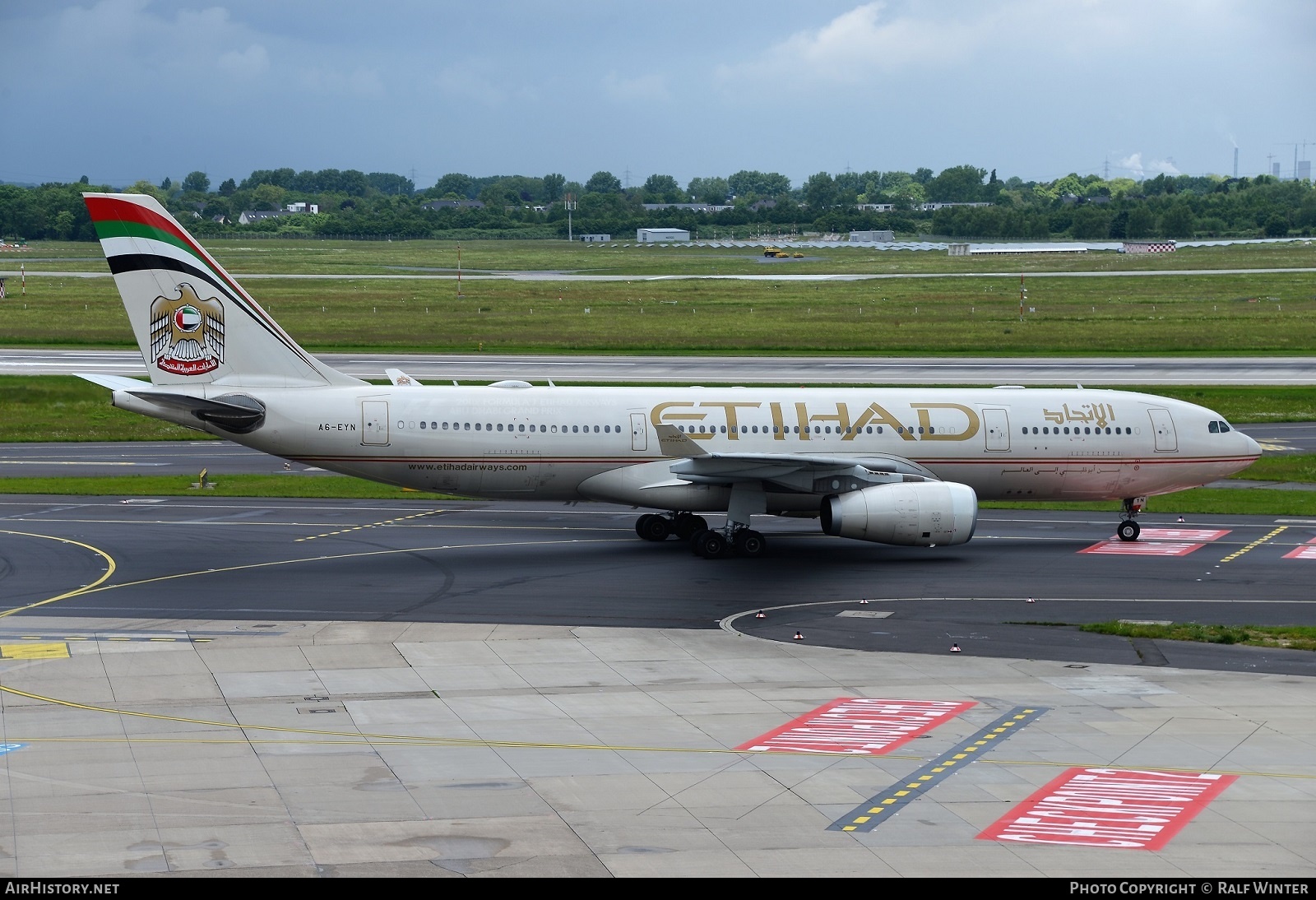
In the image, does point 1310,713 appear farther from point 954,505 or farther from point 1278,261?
point 1278,261

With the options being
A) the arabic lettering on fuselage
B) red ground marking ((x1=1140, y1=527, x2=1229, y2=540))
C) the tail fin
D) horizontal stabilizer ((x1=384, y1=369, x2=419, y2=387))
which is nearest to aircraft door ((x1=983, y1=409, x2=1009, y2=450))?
the arabic lettering on fuselage

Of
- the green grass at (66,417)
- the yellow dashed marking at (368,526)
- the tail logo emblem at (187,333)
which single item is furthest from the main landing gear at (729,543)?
the green grass at (66,417)

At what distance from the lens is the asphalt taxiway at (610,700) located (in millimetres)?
18188

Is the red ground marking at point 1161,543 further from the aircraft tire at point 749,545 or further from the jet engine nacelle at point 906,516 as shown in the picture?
the aircraft tire at point 749,545

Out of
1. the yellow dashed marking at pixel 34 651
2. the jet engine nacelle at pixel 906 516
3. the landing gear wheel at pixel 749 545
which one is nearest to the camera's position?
the yellow dashed marking at pixel 34 651

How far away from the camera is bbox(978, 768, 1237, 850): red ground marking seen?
1844 centimetres

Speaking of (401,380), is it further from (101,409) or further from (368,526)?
(101,409)

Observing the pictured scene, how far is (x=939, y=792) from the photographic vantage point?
20.3 metres

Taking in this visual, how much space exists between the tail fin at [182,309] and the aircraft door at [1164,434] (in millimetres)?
24938

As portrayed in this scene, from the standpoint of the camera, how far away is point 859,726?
23.8 m

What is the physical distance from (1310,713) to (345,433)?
81.6ft

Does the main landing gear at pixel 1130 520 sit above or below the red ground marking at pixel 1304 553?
above

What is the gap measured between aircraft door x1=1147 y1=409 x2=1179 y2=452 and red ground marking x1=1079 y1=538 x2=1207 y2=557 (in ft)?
9.34

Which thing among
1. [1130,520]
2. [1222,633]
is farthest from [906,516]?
[1130,520]
